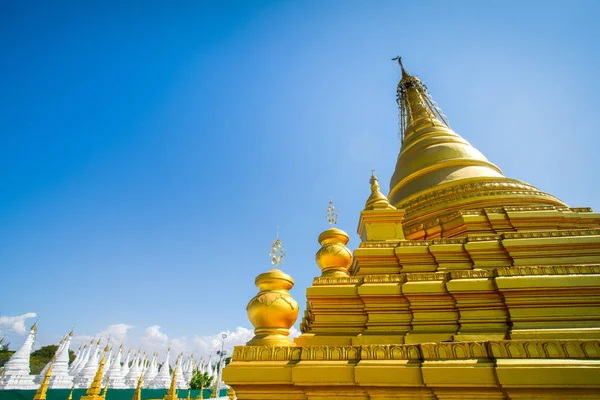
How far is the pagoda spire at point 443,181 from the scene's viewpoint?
8.77m

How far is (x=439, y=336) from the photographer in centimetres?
493

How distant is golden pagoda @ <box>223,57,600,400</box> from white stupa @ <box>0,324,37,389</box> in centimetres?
2657

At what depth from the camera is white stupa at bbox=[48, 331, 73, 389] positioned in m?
24.1

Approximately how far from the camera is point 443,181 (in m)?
10.4

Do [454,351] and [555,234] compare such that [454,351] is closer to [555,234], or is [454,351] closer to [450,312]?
[450,312]

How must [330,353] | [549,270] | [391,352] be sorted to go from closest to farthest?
[391,352] < [330,353] < [549,270]

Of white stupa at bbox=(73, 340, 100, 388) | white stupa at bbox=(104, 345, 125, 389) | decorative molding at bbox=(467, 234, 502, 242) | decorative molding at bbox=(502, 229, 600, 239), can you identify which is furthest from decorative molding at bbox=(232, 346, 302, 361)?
white stupa at bbox=(104, 345, 125, 389)

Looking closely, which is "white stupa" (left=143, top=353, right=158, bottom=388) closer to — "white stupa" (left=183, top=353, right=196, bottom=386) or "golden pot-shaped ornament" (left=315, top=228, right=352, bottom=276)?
"white stupa" (left=183, top=353, right=196, bottom=386)

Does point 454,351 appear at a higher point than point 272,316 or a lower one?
lower

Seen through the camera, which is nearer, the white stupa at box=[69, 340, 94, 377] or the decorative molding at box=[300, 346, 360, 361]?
the decorative molding at box=[300, 346, 360, 361]

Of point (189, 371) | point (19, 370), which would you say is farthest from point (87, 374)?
point (189, 371)

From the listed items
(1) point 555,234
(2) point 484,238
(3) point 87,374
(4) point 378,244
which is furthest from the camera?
(3) point 87,374

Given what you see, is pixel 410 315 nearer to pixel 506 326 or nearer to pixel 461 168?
pixel 506 326

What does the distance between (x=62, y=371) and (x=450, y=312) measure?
31525 mm
